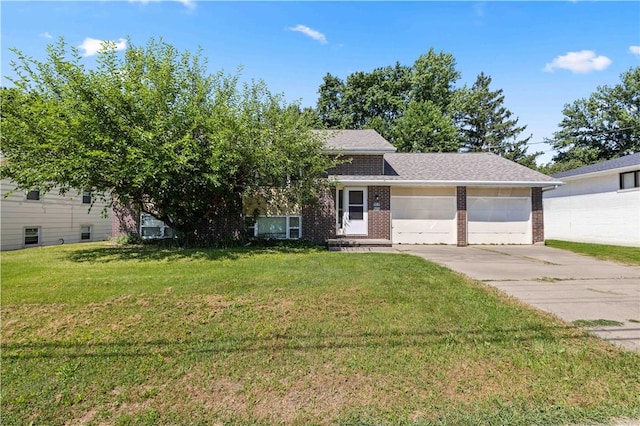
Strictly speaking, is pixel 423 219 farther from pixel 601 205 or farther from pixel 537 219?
pixel 601 205

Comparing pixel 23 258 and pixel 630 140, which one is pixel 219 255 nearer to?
pixel 23 258

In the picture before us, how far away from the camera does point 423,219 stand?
13.7 meters

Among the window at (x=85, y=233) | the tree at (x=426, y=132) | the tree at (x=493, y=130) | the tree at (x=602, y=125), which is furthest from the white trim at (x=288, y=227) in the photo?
the tree at (x=602, y=125)

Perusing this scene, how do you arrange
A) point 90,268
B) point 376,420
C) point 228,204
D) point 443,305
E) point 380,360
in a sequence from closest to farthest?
point 376,420
point 380,360
point 443,305
point 90,268
point 228,204

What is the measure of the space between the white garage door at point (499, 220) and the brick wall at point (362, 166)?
4.30 meters

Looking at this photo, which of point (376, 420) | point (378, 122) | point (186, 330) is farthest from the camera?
point (378, 122)

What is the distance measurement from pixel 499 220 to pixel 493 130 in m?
28.8

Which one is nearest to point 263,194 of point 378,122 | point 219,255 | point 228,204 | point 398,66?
point 228,204

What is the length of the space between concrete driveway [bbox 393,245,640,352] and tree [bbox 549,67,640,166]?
30.4m

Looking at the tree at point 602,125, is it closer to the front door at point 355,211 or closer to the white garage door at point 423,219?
the white garage door at point 423,219

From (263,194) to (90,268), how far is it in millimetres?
5622

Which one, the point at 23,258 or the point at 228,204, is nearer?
the point at 23,258

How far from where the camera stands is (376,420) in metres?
2.60

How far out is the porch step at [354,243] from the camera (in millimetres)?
11664
